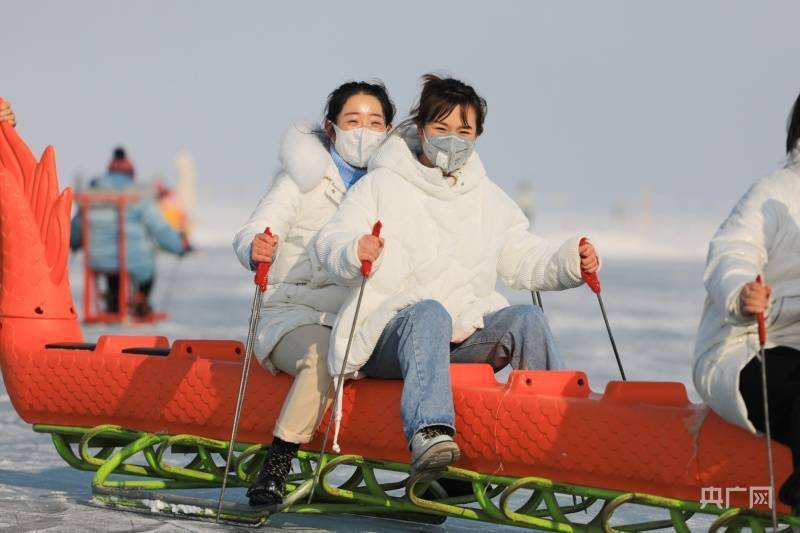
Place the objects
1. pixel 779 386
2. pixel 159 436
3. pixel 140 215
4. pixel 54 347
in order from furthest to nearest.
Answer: pixel 140 215 → pixel 54 347 → pixel 159 436 → pixel 779 386

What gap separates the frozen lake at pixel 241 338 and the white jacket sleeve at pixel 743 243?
180 cm

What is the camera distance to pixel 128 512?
16.9 ft

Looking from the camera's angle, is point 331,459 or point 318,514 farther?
point 318,514

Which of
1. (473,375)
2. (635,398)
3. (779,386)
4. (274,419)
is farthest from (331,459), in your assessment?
(779,386)

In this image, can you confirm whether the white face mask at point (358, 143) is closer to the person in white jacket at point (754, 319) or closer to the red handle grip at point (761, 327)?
the person in white jacket at point (754, 319)

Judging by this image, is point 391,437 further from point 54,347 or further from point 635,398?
point 54,347

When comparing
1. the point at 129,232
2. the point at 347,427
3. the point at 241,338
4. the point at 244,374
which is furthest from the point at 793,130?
the point at 129,232

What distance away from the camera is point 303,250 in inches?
202

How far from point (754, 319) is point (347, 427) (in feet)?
5.36

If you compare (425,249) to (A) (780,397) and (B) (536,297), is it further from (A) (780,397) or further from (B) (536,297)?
(A) (780,397)

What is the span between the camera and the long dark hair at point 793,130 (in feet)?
13.2

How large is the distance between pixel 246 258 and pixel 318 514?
3.82 feet

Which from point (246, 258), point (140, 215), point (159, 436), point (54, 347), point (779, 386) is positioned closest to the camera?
point (779, 386)

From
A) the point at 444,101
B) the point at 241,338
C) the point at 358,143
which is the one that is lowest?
the point at 241,338
